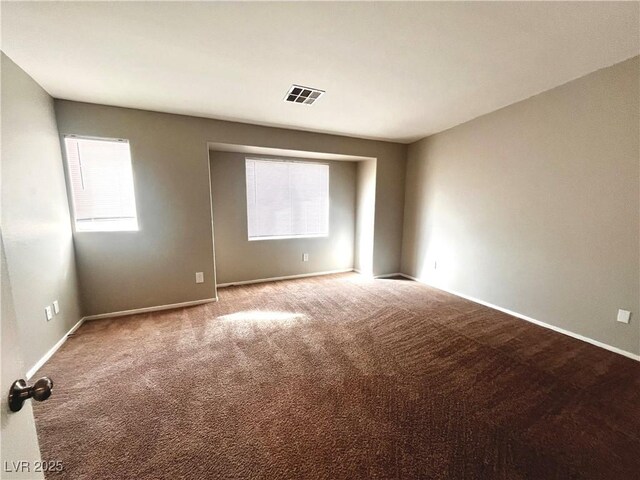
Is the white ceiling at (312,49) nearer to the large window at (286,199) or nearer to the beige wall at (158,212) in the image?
the beige wall at (158,212)

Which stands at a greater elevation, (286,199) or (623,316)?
(286,199)

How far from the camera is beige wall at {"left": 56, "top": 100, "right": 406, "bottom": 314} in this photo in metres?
2.72

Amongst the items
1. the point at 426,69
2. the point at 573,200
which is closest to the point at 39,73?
the point at 426,69

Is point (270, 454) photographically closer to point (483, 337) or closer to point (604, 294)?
point (483, 337)

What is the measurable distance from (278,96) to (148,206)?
77.0 inches

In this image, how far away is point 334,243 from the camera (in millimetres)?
4738

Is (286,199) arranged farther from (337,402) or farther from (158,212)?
(337,402)

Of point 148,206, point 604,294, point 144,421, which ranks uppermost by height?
point 148,206

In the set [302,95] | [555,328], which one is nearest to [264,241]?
[302,95]

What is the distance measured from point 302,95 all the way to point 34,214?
2.60 meters

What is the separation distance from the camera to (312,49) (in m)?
1.83

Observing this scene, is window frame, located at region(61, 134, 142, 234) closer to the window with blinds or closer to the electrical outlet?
the window with blinds

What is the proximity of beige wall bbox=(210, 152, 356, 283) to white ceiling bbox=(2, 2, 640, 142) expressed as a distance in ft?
3.84

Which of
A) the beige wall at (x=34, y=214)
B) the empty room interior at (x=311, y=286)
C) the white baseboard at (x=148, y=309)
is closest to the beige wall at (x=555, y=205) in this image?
the empty room interior at (x=311, y=286)
